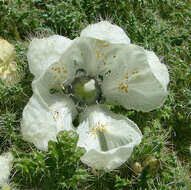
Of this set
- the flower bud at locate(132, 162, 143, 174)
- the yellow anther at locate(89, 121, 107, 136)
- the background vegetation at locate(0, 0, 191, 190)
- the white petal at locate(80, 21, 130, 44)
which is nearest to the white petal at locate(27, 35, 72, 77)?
the white petal at locate(80, 21, 130, 44)

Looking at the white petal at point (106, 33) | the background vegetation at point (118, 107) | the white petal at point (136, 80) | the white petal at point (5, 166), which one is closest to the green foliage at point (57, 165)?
the background vegetation at point (118, 107)

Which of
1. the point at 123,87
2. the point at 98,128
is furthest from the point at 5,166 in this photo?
the point at 123,87

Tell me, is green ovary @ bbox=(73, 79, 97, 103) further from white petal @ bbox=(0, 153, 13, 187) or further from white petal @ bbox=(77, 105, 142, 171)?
white petal @ bbox=(0, 153, 13, 187)

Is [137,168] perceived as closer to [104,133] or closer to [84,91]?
[104,133]

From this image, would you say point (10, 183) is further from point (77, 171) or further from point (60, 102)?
point (60, 102)

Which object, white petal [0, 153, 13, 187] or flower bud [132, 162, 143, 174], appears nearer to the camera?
white petal [0, 153, 13, 187]

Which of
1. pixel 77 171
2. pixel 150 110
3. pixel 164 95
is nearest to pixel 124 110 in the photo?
pixel 150 110
